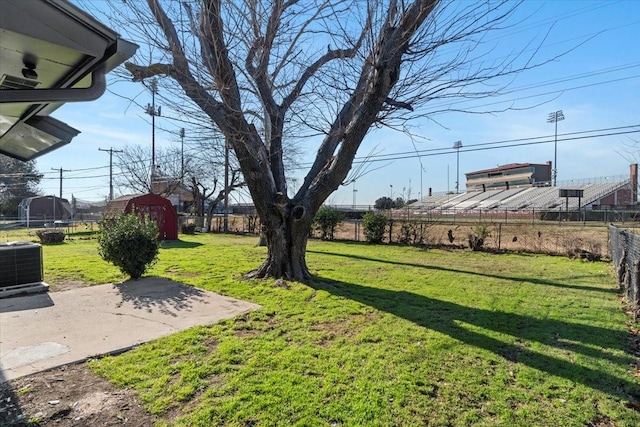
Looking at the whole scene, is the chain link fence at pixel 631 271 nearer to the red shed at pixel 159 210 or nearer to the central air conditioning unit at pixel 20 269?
the central air conditioning unit at pixel 20 269

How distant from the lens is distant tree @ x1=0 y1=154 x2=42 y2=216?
4366 cm

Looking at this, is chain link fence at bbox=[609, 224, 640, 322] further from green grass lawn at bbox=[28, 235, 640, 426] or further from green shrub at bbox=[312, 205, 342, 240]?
green shrub at bbox=[312, 205, 342, 240]

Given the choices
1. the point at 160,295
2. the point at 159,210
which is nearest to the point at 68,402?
the point at 160,295

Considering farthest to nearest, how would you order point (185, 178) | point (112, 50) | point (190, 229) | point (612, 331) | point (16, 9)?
point (185, 178) → point (190, 229) → point (612, 331) → point (112, 50) → point (16, 9)

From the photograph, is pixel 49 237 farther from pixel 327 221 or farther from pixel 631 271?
pixel 631 271

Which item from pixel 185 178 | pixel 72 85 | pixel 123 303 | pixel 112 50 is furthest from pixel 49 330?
pixel 185 178

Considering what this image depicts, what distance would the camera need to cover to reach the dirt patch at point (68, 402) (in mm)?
2625

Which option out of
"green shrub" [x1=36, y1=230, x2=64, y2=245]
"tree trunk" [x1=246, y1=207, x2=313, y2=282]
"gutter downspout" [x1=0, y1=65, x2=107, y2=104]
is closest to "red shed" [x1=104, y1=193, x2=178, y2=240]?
"green shrub" [x1=36, y1=230, x2=64, y2=245]

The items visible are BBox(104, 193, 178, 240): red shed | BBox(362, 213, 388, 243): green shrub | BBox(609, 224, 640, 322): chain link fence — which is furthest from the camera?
BBox(104, 193, 178, 240): red shed

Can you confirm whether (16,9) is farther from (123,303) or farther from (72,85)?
(123,303)

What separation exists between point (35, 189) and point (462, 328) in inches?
2477

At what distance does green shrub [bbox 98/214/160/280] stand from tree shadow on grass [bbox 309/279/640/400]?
4.03m

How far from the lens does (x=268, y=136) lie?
7.33 m

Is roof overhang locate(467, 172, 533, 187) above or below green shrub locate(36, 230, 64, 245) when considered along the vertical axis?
above
